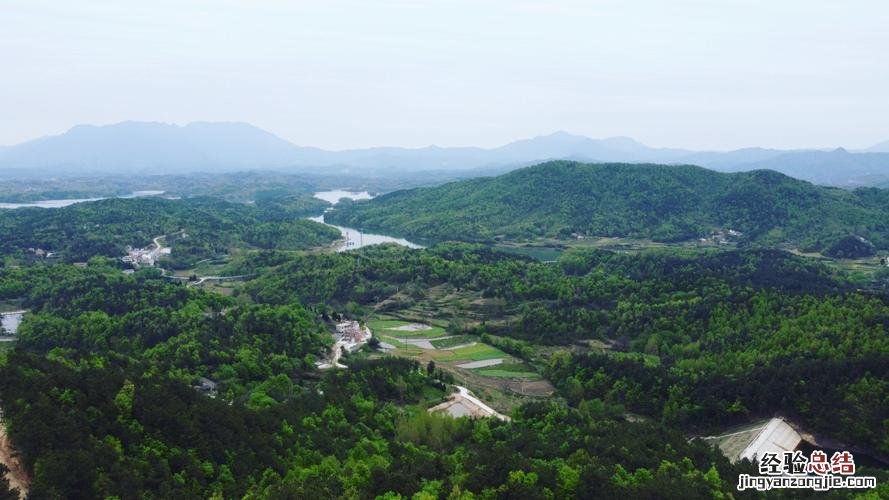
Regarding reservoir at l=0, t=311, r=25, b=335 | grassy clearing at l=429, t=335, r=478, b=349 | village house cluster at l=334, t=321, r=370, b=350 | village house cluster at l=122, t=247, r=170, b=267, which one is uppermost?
reservoir at l=0, t=311, r=25, b=335

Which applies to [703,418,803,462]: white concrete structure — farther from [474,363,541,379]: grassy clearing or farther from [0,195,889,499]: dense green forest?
[474,363,541,379]: grassy clearing

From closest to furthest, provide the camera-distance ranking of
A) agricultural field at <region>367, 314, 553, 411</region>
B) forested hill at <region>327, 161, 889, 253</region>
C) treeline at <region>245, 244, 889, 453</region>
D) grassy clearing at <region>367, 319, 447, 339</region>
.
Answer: treeline at <region>245, 244, 889, 453</region> < agricultural field at <region>367, 314, 553, 411</region> < grassy clearing at <region>367, 319, 447, 339</region> < forested hill at <region>327, 161, 889, 253</region>

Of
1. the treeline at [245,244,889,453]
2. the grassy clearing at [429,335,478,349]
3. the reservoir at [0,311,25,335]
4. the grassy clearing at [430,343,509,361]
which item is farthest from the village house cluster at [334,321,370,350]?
the reservoir at [0,311,25,335]

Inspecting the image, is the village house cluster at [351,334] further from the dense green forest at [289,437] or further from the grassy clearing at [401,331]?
the dense green forest at [289,437]

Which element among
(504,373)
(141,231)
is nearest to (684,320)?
(504,373)

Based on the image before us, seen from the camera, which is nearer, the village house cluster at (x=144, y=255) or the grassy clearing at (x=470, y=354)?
the grassy clearing at (x=470, y=354)

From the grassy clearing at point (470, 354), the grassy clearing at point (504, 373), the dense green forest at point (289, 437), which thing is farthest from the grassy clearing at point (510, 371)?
the dense green forest at point (289, 437)

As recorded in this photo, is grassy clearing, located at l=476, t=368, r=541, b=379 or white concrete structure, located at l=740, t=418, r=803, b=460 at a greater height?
white concrete structure, located at l=740, t=418, r=803, b=460
